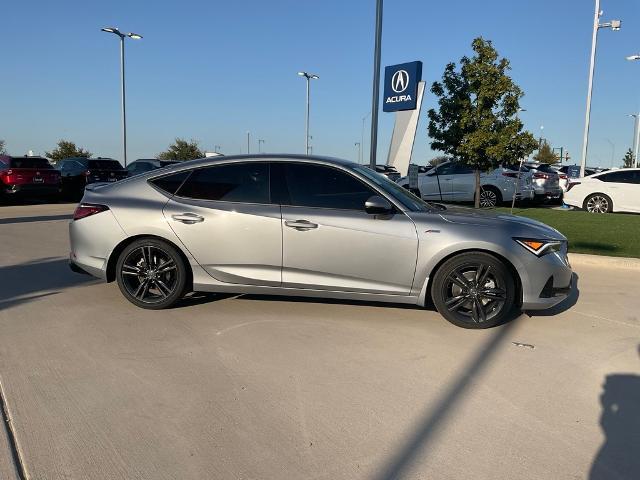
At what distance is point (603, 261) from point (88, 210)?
6922 millimetres

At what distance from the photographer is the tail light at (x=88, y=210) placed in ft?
17.6

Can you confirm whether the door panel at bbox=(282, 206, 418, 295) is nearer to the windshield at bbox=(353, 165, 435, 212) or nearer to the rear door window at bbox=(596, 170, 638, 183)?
the windshield at bbox=(353, 165, 435, 212)

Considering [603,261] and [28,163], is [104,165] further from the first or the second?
[603,261]

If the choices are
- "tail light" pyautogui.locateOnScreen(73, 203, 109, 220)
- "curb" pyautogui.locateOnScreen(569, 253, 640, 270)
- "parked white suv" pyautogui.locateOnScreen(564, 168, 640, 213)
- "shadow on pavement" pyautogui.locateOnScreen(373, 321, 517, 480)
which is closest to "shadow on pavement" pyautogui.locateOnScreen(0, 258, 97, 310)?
"tail light" pyautogui.locateOnScreen(73, 203, 109, 220)

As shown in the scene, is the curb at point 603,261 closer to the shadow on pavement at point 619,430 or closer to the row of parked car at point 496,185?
the shadow on pavement at point 619,430

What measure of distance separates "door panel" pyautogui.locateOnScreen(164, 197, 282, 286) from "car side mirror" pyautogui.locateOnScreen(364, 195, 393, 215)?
0.84 m

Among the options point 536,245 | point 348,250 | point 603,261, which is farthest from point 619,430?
point 603,261

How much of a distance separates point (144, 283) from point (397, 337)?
2535 mm

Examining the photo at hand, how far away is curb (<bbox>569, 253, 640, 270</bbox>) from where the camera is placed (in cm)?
762

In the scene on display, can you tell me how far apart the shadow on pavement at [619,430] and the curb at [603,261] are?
428cm

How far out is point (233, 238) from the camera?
508cm

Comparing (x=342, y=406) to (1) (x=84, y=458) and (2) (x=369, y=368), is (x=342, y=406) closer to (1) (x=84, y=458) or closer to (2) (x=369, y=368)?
(2) (x=369, y=368)

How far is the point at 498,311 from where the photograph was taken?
4.85 metres

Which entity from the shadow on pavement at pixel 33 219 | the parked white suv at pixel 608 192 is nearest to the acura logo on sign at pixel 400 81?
the parked white suv at pixel 608 192
